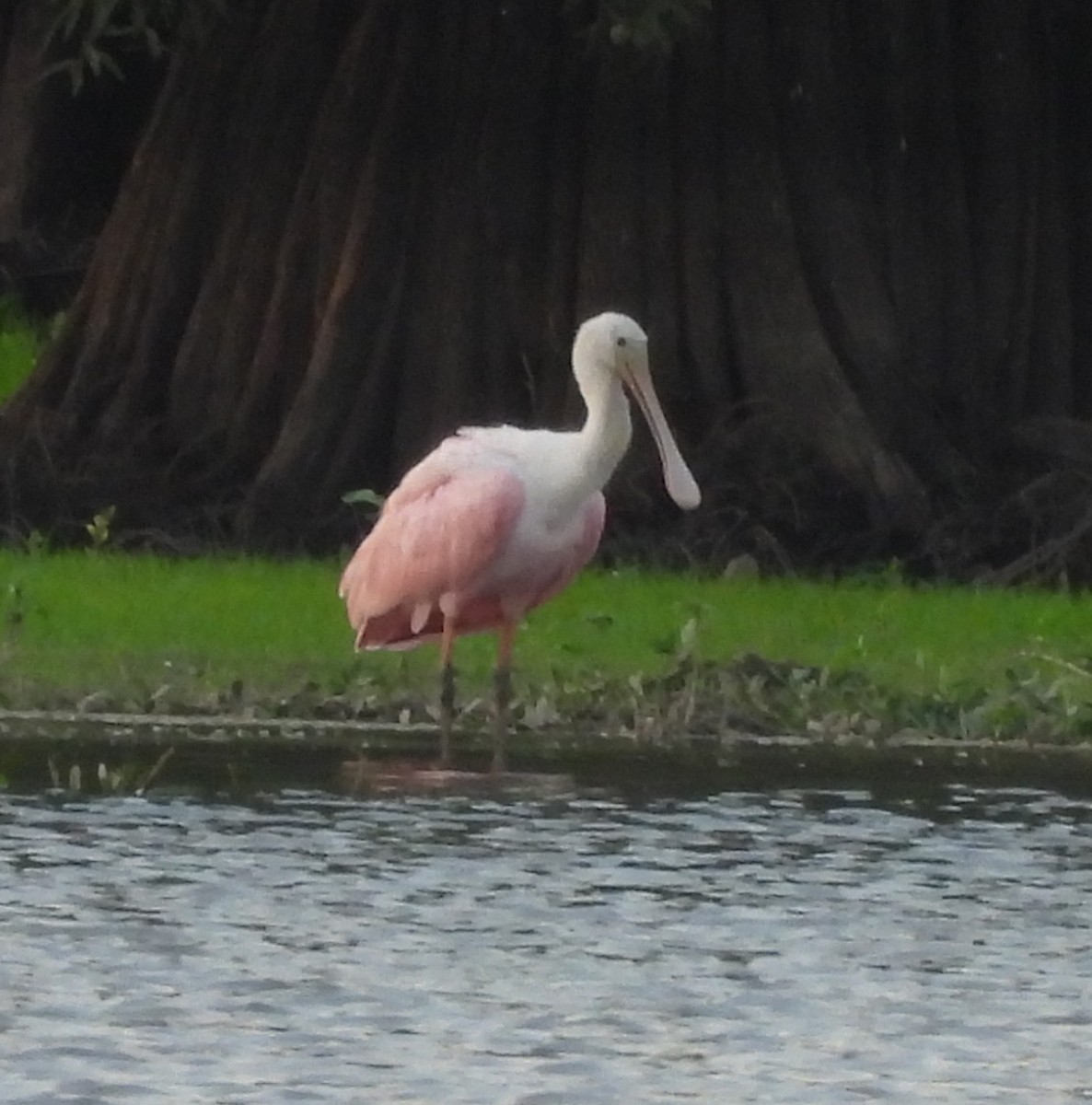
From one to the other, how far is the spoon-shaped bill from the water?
268 cm

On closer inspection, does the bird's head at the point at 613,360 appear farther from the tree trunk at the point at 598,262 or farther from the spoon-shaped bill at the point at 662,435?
the tree trunk at the point at 598,262

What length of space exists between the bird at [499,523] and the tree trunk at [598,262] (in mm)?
4735

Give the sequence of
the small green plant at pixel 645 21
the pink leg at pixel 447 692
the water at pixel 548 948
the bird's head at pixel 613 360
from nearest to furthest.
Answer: the water at pixel 548 948 < the pink leg at pixel 447 692 < the bird's head at pixel 613 360 < the small green plant at pixel 645 21

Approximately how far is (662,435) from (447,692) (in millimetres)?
1600

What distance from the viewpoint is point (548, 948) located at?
859 cm

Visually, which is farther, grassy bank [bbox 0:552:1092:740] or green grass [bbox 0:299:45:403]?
green grass [bbox 0:299:45:403]

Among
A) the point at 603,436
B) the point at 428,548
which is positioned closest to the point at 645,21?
the point at 603,436

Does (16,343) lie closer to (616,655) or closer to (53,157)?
(53,157)

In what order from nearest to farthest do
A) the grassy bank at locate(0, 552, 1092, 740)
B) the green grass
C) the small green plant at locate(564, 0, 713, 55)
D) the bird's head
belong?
the grassy bank at locate(0, 552, 1092, 740) < the bird's head < the small green plant at locate(564, 0, 713, 55) < the green grass

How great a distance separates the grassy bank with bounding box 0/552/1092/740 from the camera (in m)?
12.9

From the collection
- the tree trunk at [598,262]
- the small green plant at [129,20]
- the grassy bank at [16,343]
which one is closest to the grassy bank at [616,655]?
the tree trunk at [598,262]

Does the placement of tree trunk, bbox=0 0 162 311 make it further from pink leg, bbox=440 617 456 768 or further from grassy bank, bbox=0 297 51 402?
pink leg, bbox=440 617 456 768

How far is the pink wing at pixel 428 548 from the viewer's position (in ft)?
42.9

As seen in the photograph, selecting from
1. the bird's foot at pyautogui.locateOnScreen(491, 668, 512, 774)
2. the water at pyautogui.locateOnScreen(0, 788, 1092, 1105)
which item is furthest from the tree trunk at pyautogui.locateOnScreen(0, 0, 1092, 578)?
the water at pyautogui.locateOnScreen(0, 788, 1092, 1105)
